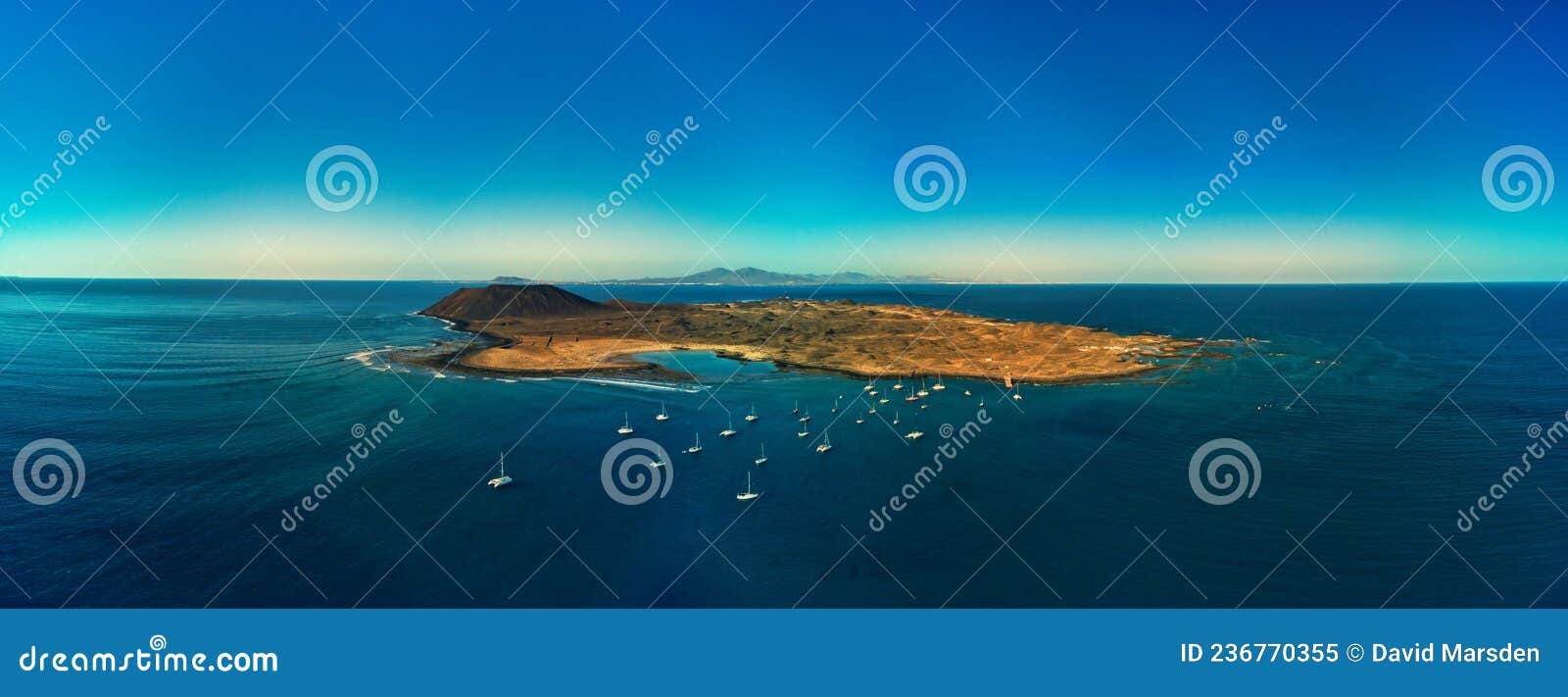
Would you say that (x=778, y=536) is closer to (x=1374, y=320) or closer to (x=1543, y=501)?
(x=1543, y=501)

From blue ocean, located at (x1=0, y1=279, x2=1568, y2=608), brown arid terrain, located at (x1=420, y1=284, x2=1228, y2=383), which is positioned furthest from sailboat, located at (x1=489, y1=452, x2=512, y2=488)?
brown arid terrain, located at (x1=420, y1=284, x2=1228, y2=383)

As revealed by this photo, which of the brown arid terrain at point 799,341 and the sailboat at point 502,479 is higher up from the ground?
the brown arid terrain at point 799,341

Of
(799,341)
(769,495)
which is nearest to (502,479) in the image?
(769,495)

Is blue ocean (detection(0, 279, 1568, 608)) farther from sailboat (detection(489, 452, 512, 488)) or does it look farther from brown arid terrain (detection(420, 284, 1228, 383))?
brown arid terrain (detection(420, 284, 1228, 383))

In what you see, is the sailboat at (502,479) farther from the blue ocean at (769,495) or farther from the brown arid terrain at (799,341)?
the brown arid terrain at (799,341)

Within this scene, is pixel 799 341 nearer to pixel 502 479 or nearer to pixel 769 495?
pixel 769 495

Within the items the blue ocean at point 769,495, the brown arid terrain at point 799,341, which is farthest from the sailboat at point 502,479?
the brown arid terrain at point 799,341
